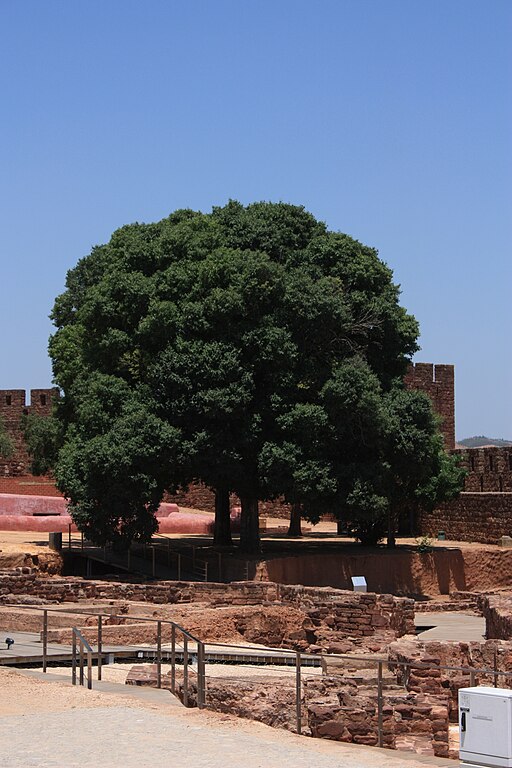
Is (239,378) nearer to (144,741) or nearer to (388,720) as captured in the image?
(388,720)

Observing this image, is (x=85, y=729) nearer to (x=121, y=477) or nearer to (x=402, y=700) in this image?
(x=402, y=700)

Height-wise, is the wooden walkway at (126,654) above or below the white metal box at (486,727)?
below

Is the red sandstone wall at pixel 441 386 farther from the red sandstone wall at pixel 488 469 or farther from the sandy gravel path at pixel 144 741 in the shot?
the sandy gravel path at pixel 144 741

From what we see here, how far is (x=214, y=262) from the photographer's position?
32.2m

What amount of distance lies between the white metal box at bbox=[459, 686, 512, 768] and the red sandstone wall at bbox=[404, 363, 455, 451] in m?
43.4

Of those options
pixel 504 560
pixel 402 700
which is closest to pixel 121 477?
pixel 504 560

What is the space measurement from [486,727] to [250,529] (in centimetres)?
2331

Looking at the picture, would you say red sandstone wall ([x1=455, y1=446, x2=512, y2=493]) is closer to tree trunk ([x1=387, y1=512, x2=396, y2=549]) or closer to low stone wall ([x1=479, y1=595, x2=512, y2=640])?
tree trunk ([x1=387, y1=512, x2=396, y2=549])

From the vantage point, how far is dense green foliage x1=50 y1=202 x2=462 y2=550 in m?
31.2

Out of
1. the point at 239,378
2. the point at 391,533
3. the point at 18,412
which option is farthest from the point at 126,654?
the point at 18,412

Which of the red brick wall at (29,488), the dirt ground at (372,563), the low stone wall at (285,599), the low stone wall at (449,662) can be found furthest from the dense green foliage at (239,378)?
the red brick wall at (29,488)

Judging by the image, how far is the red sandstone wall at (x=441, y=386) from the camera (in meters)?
54.2

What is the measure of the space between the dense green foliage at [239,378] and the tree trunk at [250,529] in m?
0.04

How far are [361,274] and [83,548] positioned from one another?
10.5 meters
